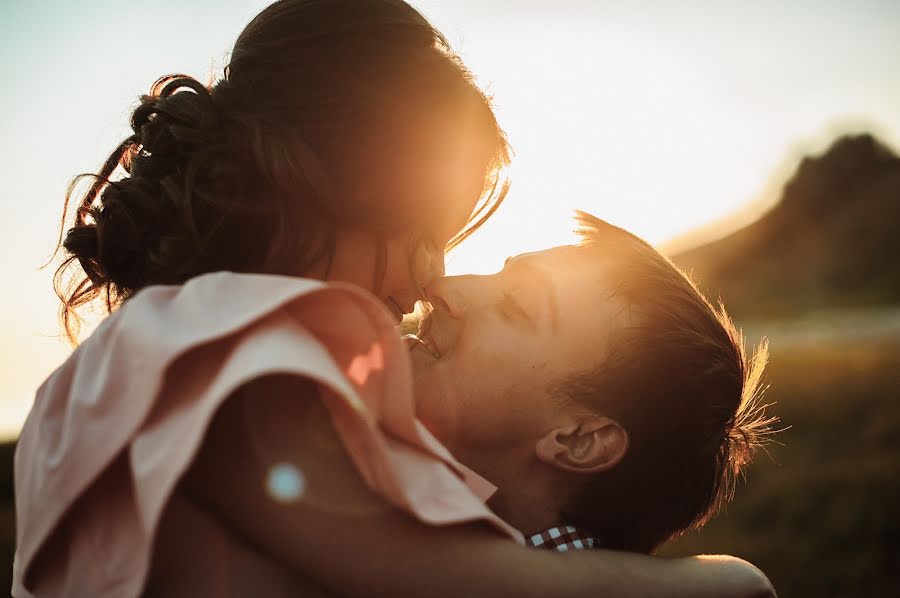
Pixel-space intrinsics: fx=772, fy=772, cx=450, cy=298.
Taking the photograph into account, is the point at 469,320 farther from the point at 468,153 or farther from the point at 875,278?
the point at 875,278

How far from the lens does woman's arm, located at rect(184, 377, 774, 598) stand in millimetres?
1348

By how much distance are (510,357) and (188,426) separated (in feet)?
4.40

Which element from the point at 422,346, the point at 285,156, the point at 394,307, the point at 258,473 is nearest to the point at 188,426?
the point at 258,473

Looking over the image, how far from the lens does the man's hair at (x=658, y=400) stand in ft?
7.80

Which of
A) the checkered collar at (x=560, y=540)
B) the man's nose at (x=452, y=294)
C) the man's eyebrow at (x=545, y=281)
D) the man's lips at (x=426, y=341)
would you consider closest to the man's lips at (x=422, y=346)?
the man's lips at (x=426, y=341)

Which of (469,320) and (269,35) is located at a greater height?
(269,35)

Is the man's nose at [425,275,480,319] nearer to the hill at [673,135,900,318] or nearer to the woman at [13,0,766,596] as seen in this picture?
the woman at [13,0,766,596]

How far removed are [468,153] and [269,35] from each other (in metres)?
0.75

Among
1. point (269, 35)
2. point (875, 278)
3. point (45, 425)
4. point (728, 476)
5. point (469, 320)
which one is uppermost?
point (269, 35)

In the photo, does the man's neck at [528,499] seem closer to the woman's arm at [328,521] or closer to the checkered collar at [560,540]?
the checkered collar at [560,540]

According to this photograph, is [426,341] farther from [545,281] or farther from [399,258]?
Result: [545,281]

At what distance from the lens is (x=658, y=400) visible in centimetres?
241

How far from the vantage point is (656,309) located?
2463 mm

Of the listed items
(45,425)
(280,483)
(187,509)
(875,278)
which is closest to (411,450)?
(280,483)
